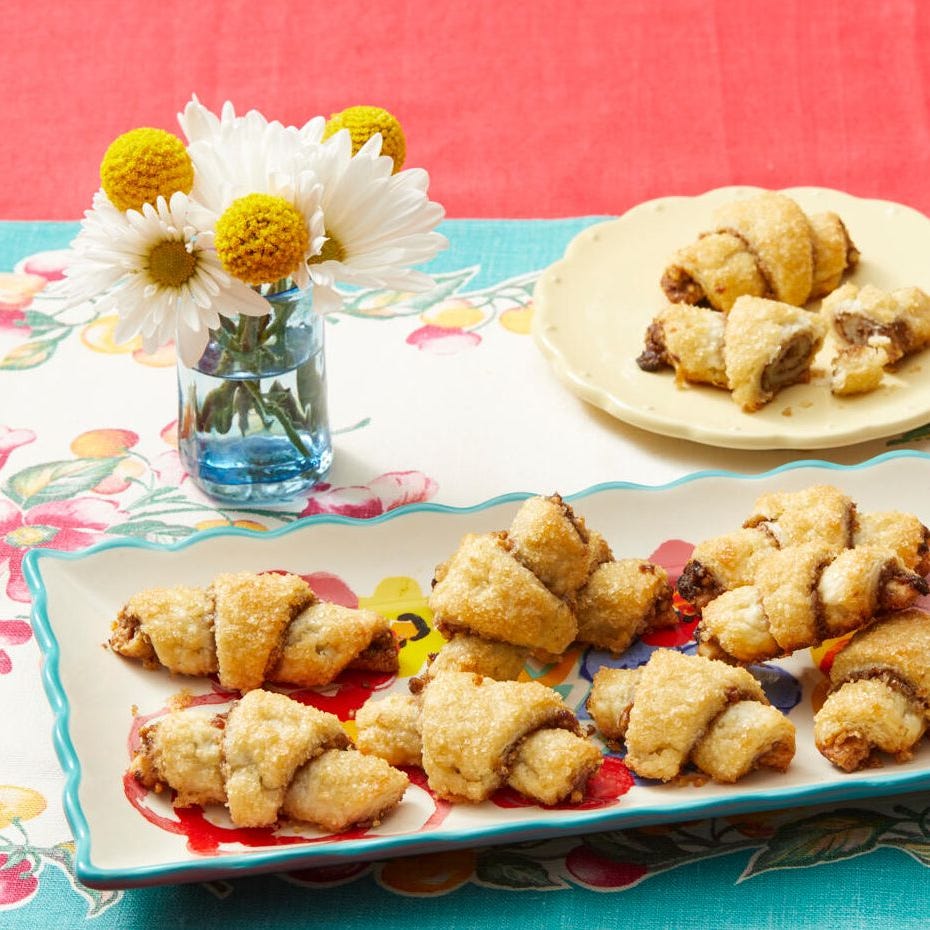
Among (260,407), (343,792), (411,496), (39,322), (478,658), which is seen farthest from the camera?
(39,322)

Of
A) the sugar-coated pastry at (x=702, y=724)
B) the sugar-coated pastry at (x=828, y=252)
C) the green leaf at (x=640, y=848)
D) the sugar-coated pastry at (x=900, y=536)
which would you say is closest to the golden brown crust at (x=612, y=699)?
the sugar-coated pastry at (x=702, y=724)

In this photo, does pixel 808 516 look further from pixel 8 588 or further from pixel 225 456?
pixel 8 588

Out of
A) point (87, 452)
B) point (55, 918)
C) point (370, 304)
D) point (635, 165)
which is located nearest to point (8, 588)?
point (87, 452)

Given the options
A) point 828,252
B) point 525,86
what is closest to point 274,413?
point 828,252

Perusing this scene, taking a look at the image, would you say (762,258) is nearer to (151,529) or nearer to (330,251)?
(330,251)

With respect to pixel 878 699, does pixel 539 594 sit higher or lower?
higher

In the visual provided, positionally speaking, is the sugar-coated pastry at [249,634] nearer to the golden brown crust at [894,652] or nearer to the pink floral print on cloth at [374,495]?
the pink floral print on cloth at [374,495]
